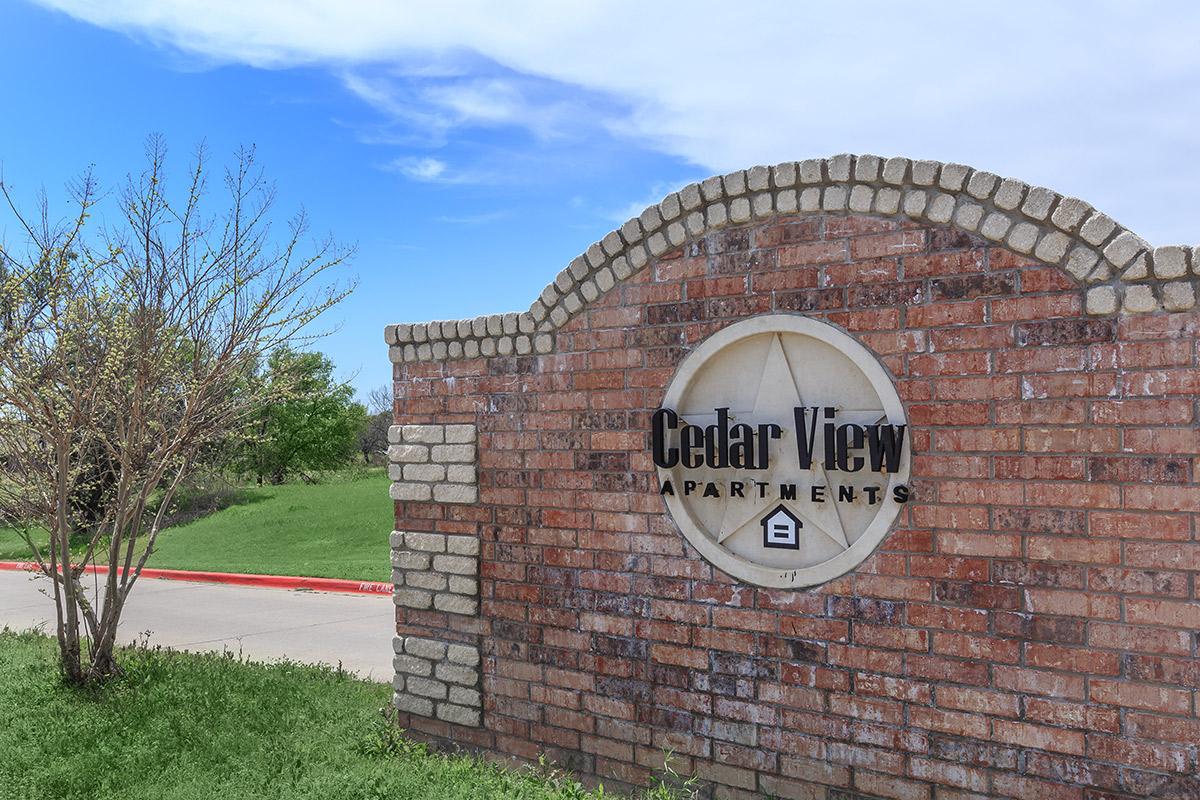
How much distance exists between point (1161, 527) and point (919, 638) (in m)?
1.15

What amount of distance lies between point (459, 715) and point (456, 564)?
97 centimetres

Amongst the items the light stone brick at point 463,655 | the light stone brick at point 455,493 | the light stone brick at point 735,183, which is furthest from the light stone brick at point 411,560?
the light stone brick at point 735,183

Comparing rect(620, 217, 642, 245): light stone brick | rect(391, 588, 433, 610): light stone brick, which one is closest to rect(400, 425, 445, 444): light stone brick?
rect(391, 588, 433, 610): light stone brick

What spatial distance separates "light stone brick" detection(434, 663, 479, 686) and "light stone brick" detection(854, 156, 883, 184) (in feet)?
Result: 12.4

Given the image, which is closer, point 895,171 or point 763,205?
point 895,171

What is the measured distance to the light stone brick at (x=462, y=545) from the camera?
6.31 meters

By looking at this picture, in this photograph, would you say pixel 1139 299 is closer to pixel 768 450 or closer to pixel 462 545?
pixel 768 450

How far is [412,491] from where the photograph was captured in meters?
6.70

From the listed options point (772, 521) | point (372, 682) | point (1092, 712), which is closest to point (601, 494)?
point (772, 521)

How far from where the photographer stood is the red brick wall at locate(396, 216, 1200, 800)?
4.16 metres

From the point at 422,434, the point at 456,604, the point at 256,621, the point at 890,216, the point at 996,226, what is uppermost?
the point at 890,216

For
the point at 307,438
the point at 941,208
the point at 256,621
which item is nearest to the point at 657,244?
the point at 941,208

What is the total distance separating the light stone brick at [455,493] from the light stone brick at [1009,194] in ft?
11.5

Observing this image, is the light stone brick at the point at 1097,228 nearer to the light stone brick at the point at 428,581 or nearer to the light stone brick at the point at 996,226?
the light stone brick at the point at 996,226
